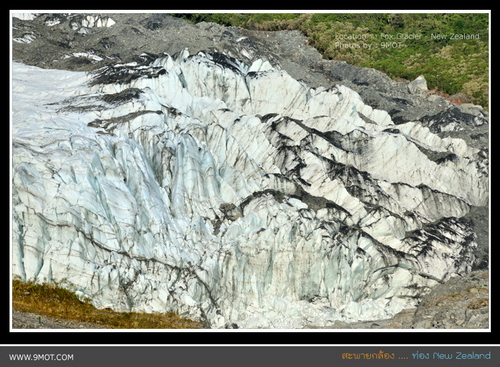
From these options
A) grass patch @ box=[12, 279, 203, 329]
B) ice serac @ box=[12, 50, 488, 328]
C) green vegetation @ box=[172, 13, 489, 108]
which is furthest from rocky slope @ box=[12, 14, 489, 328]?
green vegetation @ box=[172, 13, 489, 108]

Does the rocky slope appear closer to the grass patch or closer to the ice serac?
the ice serac

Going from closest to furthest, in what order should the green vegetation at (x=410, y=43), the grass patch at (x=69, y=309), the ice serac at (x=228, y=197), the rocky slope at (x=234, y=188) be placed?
the grass patch at (x=69, y=309) < the ice serac at (x=228, y=197) < the rocky slope at (x=234, y=188) < the green vegetation at (x=410, y=43)

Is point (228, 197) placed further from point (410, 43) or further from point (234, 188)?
point (410, 43)

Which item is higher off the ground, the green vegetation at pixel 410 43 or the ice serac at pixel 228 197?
the green vegetation at pixel 410 43

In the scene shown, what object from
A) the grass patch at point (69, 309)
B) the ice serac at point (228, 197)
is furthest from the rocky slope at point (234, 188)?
the grass patch at point (69, 309)

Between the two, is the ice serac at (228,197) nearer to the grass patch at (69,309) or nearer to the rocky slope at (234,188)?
the rocky slope at (234,188)

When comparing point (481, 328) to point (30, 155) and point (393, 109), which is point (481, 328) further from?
point (30, 155)

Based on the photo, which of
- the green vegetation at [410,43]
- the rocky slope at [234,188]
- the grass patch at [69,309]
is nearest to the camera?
the grass patch at [69,309]
